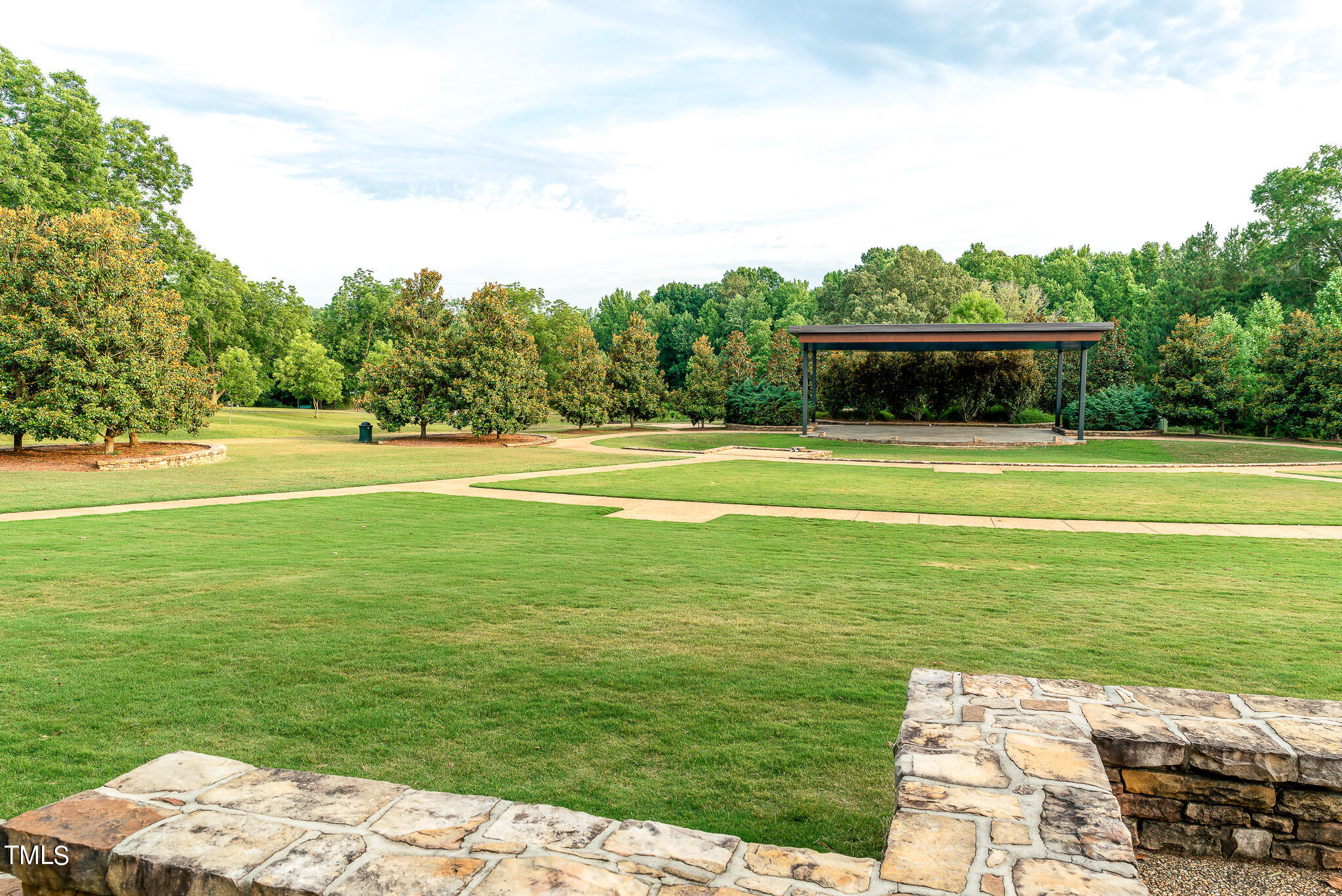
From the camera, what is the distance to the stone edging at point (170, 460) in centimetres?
1867

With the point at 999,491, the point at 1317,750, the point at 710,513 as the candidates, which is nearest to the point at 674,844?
the point at 1317,750

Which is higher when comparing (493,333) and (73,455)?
(493,333)

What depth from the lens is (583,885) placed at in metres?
2.17

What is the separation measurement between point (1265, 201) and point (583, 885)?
208 feet

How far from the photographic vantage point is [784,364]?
39.3m

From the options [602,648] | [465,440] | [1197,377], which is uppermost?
[1197,377]

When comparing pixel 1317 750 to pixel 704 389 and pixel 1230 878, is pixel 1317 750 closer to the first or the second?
pixel 1230 878

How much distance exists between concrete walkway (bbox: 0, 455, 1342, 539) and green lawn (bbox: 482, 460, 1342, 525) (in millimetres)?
385

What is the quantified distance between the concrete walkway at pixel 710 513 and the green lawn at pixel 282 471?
768mm

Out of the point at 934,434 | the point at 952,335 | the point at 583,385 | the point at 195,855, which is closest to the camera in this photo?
the point at 195,855

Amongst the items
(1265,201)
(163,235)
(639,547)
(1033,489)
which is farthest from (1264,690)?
(1265,201)

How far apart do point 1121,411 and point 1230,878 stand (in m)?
34.0

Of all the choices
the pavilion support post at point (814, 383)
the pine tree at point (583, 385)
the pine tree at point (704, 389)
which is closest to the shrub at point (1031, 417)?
the pavilion support post at point (814, 383)

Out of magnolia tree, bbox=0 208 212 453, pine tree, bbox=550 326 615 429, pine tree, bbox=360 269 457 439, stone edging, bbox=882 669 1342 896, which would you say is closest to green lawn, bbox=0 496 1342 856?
stone edging, bbox=882 669 1342 896
